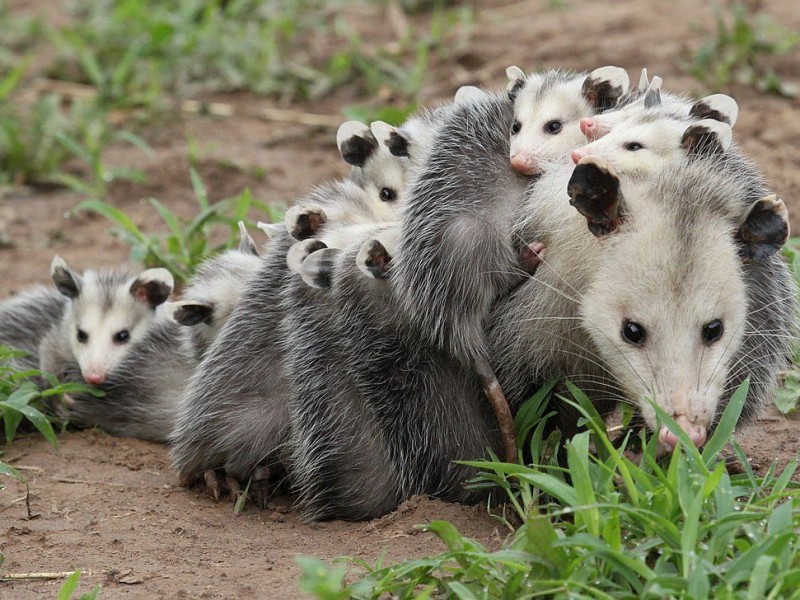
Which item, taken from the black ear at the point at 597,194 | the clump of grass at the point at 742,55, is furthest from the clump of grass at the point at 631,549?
the clump of grass at the point at 742,55

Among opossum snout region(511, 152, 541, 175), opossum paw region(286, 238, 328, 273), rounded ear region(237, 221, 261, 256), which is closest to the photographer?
opossum snout region(511, 152, 541, 175)

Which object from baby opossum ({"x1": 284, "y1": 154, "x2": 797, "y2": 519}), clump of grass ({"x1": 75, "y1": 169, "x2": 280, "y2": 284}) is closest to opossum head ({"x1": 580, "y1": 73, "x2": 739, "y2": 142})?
baby opossum ({"x1": 284, "y1": 154, "x2": 797, "y2": 519})

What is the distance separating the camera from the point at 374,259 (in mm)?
3094

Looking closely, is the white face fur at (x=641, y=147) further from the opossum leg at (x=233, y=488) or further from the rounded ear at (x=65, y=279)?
the rounded ear at (x=65, y=279)

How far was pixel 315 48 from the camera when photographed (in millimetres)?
7211

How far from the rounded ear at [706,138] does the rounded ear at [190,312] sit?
5.29 ft

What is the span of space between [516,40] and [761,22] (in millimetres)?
1398

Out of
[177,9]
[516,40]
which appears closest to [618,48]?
[516,40]

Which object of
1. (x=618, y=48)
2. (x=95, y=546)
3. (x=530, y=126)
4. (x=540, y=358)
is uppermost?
(x=618, y=48)

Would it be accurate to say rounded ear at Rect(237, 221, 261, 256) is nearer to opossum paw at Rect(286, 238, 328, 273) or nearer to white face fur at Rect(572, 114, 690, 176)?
opossum paw at Rect(286, 238, 328, 273)

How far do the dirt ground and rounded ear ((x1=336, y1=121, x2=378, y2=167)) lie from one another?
3.72 feet

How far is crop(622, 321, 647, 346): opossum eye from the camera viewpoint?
101 inches

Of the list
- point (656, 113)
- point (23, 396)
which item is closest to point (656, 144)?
point (656, 113)

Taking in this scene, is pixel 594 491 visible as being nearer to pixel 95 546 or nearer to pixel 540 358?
pixel 540 358
